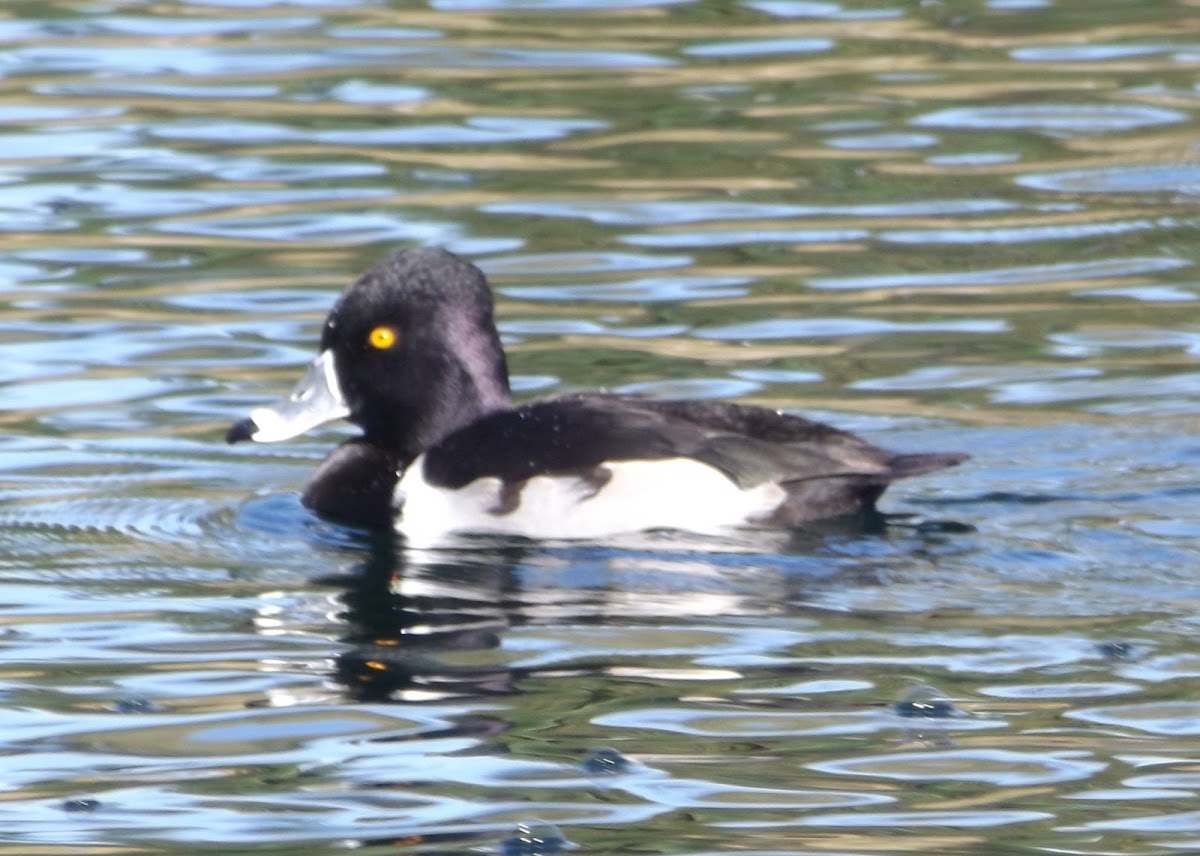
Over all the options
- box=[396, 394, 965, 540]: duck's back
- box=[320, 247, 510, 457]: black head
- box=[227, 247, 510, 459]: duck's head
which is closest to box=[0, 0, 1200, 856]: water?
box=[396, 394, 965, 540]: duck's back

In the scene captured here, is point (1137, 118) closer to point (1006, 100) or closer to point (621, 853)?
point (1006, 100)

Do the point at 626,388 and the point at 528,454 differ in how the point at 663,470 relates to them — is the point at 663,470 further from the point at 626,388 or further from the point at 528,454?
the point at 626,388

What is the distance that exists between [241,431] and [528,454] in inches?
48.5

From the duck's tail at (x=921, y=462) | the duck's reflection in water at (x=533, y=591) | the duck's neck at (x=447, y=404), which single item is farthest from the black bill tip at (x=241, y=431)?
the duck's tail at (x=921, y=462)

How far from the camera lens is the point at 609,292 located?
37.4 ft

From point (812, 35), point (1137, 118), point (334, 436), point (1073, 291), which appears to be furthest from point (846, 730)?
point (812, 35)

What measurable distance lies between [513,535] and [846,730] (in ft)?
7.54

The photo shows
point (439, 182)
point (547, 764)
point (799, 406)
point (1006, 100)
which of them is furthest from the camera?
point (1006, 100)

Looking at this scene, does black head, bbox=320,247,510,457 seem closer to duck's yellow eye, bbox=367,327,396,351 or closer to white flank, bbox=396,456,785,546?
duck's yellow eye, bbox=367,327,396,351

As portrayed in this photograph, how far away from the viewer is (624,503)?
26.2 feet

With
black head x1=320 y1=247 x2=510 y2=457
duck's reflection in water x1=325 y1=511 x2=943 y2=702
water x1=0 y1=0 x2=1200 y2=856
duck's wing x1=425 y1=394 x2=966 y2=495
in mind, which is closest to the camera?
water x1=0 y1=0 x2=1200 y2=856

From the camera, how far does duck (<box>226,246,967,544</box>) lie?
7.93m

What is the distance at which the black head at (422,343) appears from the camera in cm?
876

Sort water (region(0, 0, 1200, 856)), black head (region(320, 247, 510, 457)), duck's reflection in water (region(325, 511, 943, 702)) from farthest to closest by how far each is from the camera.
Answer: black head (region(320, 247, 510, 457)) < duck's reflection in water (region(325, 511, 943, 702)) < water (region(0, 0, 1200, 856))
